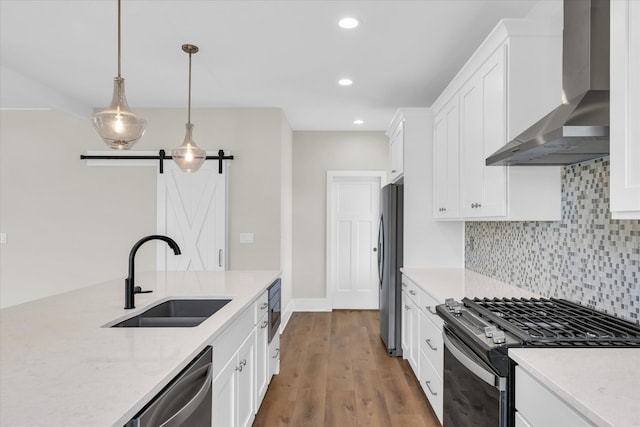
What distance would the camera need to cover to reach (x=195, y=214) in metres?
4.77

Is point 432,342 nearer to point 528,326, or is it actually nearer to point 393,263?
point 528,326

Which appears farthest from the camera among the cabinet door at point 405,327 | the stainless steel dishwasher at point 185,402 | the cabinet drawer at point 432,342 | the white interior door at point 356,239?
the white interior door at point 356,239

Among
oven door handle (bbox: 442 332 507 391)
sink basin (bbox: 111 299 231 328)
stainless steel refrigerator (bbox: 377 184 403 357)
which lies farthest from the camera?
stainless steel refrigerator (bbox: 377 184 403 357)

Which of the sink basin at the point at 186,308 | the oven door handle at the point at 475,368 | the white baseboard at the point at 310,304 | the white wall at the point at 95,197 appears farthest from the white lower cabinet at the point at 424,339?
the white baseboard at the point at 310,304

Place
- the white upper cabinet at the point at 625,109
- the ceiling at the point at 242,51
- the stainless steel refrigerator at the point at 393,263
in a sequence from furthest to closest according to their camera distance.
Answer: the stainless steel refrigerator at the point at 393,263 < the ceiling at the point at 242,51 < the white upper cabinet at the point at 625,109

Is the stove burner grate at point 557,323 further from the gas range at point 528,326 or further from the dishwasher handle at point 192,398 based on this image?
the dishwasher handle at point 192,398

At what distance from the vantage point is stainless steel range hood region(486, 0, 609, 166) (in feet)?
4.83

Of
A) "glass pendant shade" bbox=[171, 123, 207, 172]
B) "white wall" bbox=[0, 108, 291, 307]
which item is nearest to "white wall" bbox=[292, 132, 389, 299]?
"white wall" bbox=[0, 108, 291, 307]

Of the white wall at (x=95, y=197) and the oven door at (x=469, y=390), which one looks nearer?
the oven door at (x=469, y=390)

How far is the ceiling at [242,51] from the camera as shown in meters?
2.58

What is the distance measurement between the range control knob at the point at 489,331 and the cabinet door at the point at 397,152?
2501 mm

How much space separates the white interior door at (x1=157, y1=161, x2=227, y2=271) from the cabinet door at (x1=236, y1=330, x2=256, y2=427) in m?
2.50

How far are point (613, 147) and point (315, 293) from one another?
4.95 meters

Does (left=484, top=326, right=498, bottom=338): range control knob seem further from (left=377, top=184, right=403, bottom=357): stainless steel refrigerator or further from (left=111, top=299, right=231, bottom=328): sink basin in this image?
(left=377, top=184, right=403, bottom=357): stainless steel refrigerator
